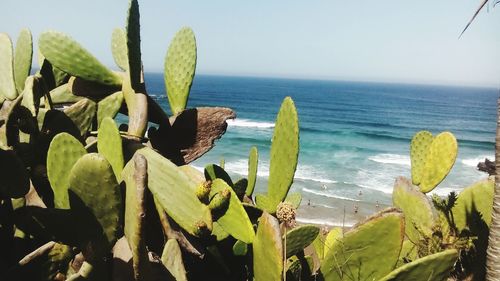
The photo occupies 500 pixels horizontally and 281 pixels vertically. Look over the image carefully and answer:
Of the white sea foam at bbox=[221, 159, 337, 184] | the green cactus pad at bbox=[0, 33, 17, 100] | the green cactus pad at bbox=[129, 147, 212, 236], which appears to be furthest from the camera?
the white sea foam at bbox=[221, 159, 337, 184]

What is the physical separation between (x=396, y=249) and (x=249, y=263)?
596mm

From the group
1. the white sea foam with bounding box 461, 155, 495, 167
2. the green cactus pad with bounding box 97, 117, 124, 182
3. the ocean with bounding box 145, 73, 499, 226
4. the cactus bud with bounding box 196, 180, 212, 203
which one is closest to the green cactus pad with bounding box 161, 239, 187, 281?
the cactus bud with bounding box 196, 180, 212, 203

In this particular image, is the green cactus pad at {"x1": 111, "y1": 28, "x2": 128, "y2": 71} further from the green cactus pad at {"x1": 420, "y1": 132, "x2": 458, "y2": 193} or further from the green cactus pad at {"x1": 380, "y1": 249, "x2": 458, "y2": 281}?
the green cactus pad at {"x1": 420, "y1": 132, "x2": 458, "y2": 193}

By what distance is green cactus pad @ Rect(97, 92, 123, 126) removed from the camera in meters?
2.09

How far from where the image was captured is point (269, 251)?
149 cm

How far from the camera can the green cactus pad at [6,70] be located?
2057 millimetres

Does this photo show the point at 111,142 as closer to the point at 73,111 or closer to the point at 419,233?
the point at 73,111

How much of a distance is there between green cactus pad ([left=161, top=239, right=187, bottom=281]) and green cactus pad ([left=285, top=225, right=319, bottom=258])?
1.33ft

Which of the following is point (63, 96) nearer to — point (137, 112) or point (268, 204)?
point (137, 112)

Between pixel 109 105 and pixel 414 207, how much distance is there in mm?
1918

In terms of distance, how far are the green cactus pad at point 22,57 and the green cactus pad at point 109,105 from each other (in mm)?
512

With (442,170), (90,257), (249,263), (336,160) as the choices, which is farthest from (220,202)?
(336,160)

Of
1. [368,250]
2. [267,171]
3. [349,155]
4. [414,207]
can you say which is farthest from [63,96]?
[349,155]

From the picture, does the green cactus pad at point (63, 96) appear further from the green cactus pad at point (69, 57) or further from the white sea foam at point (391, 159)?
the white sea foam at point (391, 159)
